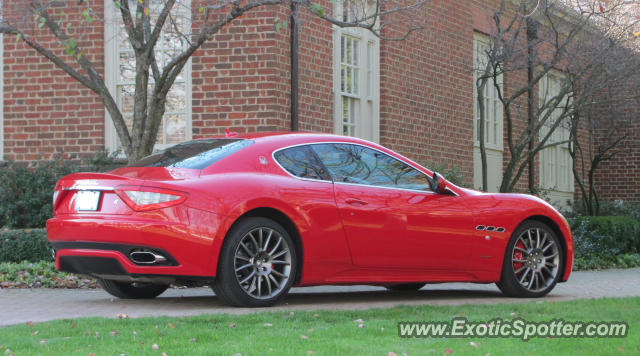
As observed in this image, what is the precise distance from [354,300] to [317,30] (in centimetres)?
675

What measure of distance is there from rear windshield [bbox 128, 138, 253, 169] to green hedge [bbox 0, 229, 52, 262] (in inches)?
147

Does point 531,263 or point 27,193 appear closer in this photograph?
point 531,263

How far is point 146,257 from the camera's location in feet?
24.4

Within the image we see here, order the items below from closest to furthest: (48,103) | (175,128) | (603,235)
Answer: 1. (175,128)
2. (48,103)
3. (603,235)

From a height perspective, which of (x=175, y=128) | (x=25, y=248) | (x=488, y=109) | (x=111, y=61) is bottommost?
(x=25, y=248)

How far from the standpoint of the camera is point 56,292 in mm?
9727

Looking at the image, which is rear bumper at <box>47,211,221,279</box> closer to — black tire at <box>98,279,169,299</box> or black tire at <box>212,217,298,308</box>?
black tire at <box>212,217,298,308</box>

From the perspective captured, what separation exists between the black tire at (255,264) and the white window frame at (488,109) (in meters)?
11.9

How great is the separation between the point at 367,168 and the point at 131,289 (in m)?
2.38

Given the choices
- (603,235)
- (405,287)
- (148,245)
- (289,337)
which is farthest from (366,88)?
(289,337)

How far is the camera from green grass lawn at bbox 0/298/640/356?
548 cm

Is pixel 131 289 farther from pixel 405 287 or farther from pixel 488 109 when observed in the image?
pixel 488 109

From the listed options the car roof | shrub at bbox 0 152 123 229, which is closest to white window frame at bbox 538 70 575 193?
shrub at bbox 0 152 123 229

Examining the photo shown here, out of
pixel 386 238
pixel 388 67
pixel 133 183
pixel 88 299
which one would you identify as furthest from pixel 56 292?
pixel 388 67
